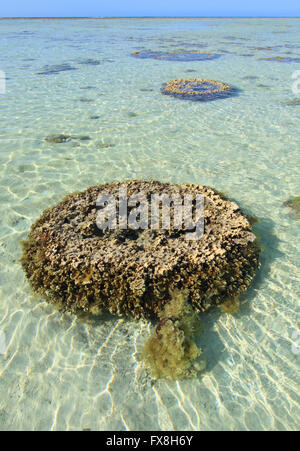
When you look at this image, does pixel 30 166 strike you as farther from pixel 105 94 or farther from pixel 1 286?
pixel 105 94

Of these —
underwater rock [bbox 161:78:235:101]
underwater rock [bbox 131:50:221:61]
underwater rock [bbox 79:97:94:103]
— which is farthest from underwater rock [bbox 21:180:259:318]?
underwater rock [bbox 131:50:221:61]

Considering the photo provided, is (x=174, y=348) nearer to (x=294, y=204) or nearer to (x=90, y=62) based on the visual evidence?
(x=294, y=204)

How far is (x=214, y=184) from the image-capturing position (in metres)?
8.17

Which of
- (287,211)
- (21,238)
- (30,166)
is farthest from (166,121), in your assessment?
(21,238)

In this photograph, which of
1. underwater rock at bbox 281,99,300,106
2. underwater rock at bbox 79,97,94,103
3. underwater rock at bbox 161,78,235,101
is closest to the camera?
underwater rock at bbox 281,99,300,106

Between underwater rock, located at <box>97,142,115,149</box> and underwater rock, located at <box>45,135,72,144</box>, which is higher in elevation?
underwater rock, located at <box>45,135,72,144</box>

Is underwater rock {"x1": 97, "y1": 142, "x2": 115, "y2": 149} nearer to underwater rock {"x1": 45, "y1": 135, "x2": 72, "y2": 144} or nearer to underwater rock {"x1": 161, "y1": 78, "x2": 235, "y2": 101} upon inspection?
underwater rock {"x1": 45, "y1": 135, "x2": 72, "y2": 144}

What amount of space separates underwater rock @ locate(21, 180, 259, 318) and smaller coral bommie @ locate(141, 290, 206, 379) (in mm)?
299

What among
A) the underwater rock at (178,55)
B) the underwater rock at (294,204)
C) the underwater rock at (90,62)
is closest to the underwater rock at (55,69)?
the underwater rock at (90,62)

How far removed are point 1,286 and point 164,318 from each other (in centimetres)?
314

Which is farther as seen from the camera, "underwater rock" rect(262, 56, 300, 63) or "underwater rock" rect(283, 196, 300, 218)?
"underwater rock" rect(262, 56, 300, 63)

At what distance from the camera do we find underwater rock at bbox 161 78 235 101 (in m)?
15.3

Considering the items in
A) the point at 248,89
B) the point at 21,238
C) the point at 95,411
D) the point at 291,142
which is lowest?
the point at 95,411

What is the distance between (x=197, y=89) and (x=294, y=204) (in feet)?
38.1
